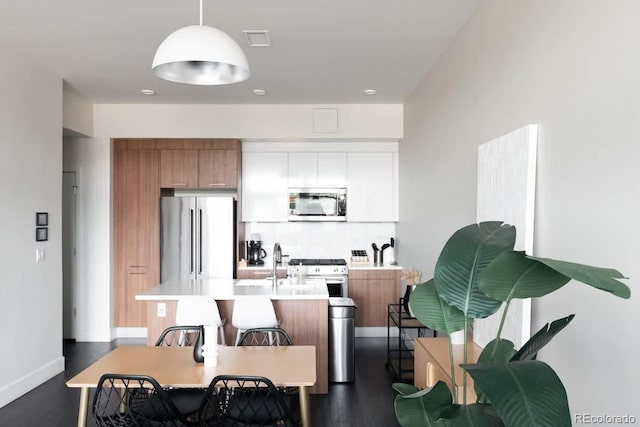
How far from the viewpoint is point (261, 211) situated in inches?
241

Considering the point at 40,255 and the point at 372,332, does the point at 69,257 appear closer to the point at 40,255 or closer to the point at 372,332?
the point at 40,255

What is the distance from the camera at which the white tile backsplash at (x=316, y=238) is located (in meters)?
6.39

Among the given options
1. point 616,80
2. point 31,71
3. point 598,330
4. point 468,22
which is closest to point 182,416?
point 598,330

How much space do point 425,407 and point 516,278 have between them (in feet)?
1.28

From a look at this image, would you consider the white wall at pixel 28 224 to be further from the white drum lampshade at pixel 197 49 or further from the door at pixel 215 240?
the white drum lampshade at pixel 197 49

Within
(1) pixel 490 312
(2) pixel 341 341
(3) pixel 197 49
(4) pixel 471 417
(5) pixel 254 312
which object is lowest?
(2) pixel 341 341

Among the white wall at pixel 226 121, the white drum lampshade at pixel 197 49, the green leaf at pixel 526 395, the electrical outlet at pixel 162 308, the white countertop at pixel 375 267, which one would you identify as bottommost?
A: the electrical outlet at pixel 162 308

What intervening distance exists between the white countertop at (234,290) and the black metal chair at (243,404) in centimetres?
122

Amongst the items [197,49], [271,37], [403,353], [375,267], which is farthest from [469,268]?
[375,267]

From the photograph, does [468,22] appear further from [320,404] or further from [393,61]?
[320,404]

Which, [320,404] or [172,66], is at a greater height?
[172,66]

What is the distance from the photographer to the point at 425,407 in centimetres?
115

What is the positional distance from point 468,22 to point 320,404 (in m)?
3.08

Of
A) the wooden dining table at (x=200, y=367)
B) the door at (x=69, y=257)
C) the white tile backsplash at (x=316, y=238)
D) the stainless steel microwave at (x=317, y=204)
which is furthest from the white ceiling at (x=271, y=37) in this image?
the wooden dining table at (x=200, y=367)
